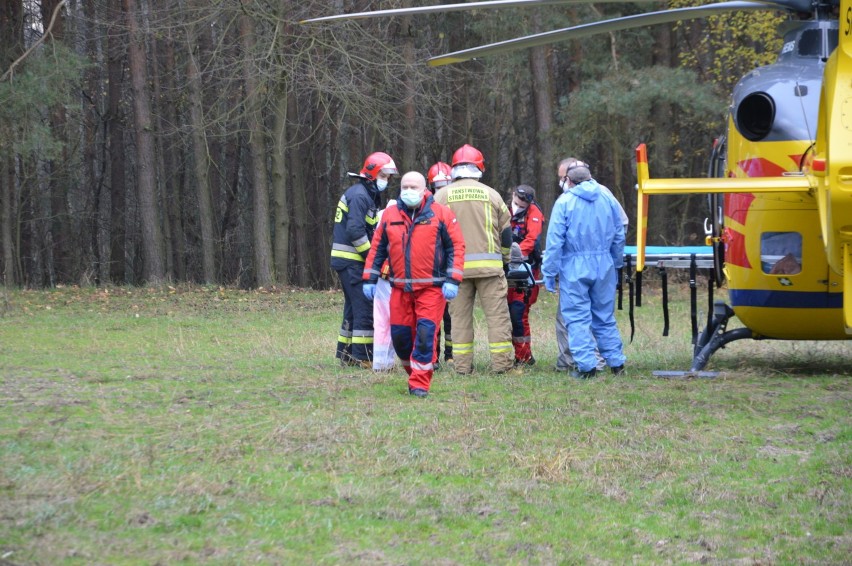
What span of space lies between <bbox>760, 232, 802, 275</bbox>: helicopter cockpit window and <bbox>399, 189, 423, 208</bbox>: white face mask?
10.4 ft

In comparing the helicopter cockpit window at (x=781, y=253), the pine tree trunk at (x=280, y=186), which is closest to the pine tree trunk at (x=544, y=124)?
the pine tree trunk at (x=280, y=186)

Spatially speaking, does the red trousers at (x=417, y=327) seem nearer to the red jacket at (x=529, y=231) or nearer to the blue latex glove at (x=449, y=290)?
the blue latex glove at (x=449, y=290)

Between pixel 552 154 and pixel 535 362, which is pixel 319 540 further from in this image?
pixel 552 154

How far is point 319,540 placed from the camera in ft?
→ 17.0

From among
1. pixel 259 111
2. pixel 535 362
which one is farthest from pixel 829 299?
pixel 259 111

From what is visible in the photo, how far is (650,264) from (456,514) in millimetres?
5709

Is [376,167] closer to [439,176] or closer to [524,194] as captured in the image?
[439,176]

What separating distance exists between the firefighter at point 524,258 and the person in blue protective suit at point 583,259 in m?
0.92

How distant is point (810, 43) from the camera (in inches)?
394

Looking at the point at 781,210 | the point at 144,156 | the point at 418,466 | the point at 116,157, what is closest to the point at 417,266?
the point at 418,466

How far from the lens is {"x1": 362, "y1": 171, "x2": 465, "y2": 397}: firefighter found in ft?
30.3

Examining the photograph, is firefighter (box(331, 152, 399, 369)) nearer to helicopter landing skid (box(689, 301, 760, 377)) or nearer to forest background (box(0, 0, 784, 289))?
helicopter landing skid (box(689, 301, 760, 377))

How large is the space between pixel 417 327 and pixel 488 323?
5.73 ft

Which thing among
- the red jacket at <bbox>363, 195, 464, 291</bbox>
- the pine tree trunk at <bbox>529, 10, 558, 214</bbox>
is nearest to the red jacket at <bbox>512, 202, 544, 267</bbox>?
the red jacket at <bbox>363, 195, 464, 291</bbox>
